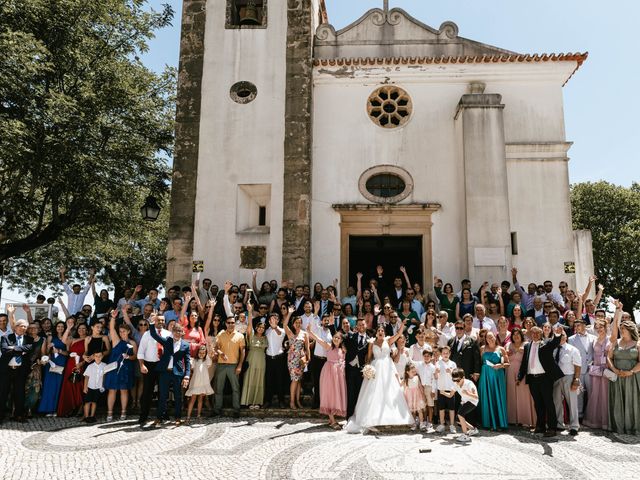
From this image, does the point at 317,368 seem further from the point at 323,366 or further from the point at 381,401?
the point at 381,401

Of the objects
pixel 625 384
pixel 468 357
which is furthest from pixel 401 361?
pixel 625 384

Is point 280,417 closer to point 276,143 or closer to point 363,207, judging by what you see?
point 363,207

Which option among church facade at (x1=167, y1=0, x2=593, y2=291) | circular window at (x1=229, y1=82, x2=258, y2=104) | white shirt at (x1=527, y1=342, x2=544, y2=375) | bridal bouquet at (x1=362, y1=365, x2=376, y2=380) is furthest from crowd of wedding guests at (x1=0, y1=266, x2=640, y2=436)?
circular window at (x1=229, y1=82, x2=258, y2=104)

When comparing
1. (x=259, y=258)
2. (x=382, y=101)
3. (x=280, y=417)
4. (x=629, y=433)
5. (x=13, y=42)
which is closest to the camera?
(x=629, y=433)

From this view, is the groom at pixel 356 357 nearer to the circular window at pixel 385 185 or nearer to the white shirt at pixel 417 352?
the white shirt at pixel 417 352

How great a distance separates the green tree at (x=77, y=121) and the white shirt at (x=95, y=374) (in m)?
5.38

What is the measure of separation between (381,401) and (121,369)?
14.6 ft

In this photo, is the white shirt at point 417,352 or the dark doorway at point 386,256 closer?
the white shirt at point 417,352

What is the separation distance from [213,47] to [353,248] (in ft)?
22.8

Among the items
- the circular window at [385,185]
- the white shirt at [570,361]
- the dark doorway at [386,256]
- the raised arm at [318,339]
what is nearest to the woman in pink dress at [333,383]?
the raised arm at [318,339]

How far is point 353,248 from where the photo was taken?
1498 cm

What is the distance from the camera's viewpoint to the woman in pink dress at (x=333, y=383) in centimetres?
877

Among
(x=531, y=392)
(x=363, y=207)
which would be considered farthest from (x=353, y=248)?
(x=531, y=392)

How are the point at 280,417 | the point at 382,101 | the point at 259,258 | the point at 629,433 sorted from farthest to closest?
the point at 382,101, the point at 259,258, the point at 280,417, the point at 629,433
